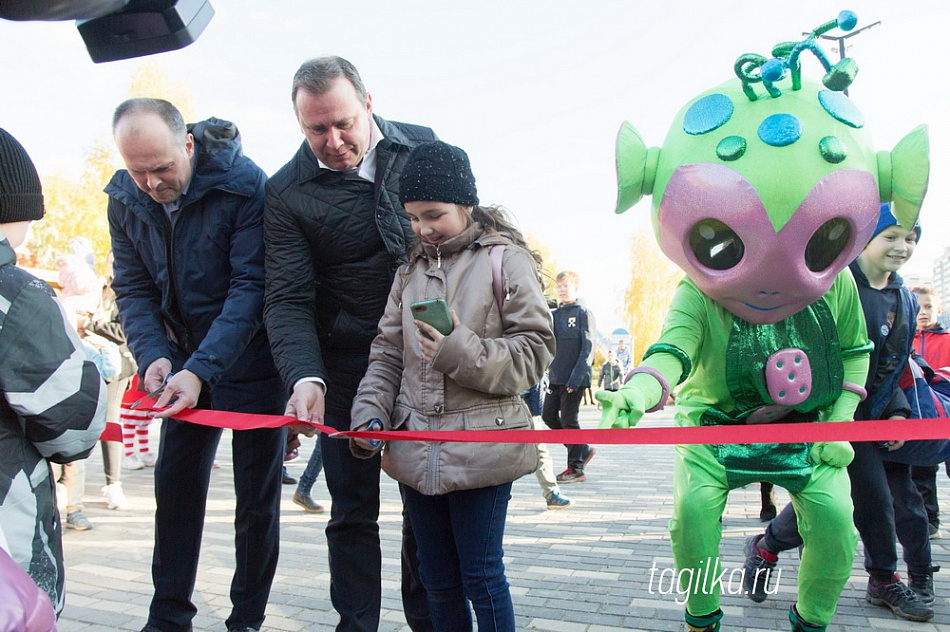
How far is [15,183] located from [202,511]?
1.54 metres

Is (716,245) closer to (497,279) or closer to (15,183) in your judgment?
(497,279)

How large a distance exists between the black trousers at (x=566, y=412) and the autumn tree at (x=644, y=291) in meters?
32.1

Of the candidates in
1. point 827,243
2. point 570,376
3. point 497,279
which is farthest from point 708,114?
point 570,376

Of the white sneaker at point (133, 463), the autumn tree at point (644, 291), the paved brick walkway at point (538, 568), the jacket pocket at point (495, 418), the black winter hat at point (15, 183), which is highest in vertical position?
the black winter hat at point (15, 183)

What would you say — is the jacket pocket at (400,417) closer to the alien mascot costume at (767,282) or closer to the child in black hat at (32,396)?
the alien mascot costume at (767,282)

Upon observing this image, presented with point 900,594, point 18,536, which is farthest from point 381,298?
point 900,594

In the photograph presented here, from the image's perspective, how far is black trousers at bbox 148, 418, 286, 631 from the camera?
10.2 feet

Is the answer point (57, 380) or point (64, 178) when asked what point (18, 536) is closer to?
point (57, 380)

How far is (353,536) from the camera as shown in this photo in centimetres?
294

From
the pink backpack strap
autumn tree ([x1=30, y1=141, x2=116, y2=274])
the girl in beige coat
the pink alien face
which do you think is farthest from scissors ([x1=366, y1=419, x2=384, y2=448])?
autumn tree ([x1=30, y1=141, x2=116, y2=274])

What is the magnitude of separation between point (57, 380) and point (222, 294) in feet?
3.50

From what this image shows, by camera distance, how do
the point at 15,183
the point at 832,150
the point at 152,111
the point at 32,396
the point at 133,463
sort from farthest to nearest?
1. the point at 133,463
2. the point at 152,111
3. the point at 832,150
4. the point at 15,183
5. the point at 32,396

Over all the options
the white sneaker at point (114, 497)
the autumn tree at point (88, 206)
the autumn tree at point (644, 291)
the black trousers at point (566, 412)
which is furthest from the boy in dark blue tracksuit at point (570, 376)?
the autumn tree at point (644, 291)

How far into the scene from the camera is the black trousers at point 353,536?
290 centimetres
